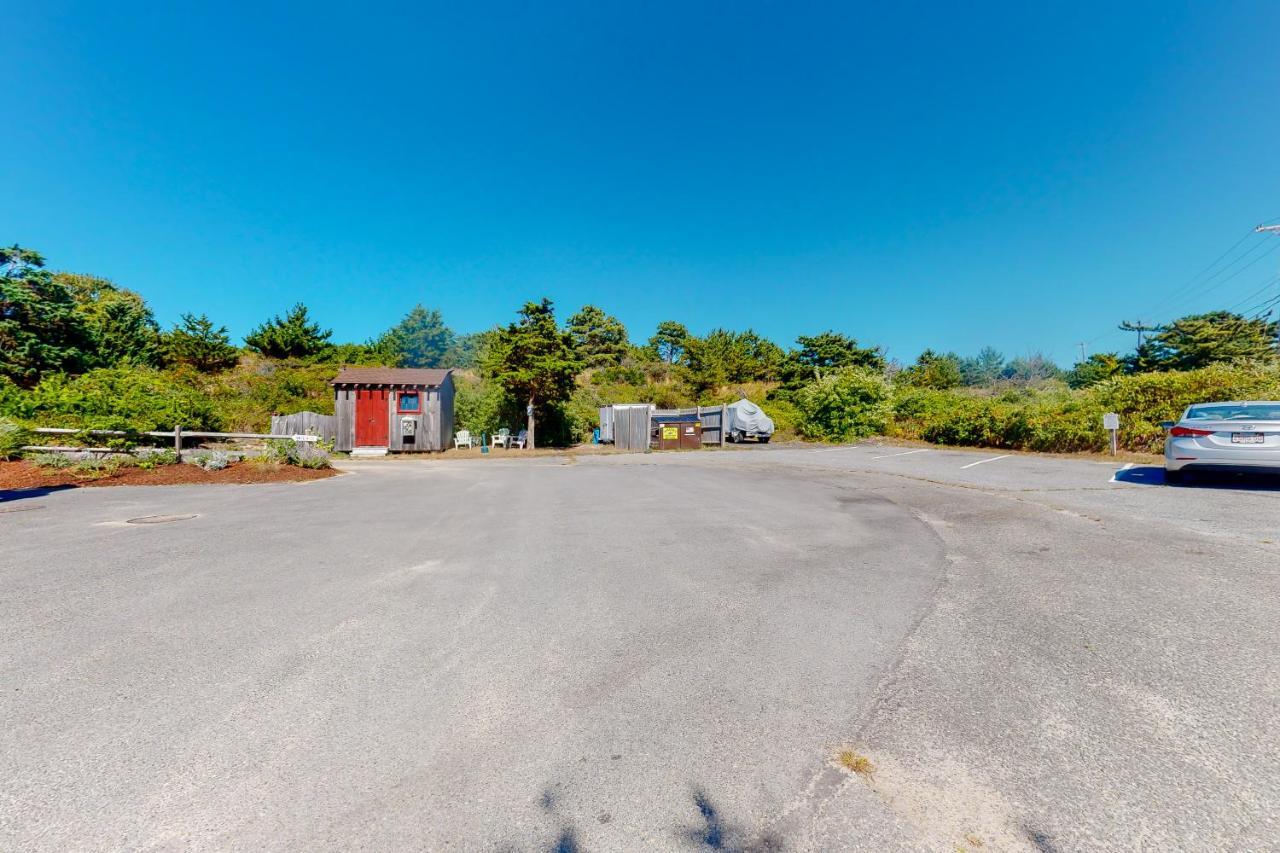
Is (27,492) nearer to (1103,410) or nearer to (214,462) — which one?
(214,462)

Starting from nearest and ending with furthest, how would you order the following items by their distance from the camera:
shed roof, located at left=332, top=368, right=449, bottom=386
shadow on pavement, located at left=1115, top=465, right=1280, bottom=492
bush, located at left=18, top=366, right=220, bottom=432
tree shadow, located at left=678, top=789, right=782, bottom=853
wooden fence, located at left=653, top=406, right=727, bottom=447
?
tree shadow, located at left=678, top=789, right=782, bottom=853
shadow on pavement, located at left=1115, top=465, right=1280, bottom=492
bush, located at left=18, top=366, right=220, bottom=432
shed roof, located at left=332, top=368, right=449, bottom=386
wooden fence, located at left=653, top=406, right=727, bottom=447

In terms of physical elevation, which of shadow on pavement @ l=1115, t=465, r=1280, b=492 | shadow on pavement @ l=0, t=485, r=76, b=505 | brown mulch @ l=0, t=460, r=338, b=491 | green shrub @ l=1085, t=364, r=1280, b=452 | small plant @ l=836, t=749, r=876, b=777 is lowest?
small plant @ l=836, t=749, r=876, b=777

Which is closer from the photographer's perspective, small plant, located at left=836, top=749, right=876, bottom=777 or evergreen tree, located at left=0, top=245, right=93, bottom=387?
small plant, located at left=836, top=749, right=876, bottom=777

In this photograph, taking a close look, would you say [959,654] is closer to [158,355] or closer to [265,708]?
[265,708]

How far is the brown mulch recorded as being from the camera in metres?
9.80

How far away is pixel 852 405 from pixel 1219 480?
15.0 meters

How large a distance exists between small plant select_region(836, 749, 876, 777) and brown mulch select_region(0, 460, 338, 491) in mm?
12668

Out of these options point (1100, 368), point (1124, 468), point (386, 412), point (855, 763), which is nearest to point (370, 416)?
point (386, 412)

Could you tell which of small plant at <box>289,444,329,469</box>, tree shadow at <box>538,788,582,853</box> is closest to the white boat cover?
small plant at <box>289,444,329,469</box>

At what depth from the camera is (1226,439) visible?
762 cm

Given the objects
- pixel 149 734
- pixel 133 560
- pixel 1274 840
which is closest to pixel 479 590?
pixel 149 734

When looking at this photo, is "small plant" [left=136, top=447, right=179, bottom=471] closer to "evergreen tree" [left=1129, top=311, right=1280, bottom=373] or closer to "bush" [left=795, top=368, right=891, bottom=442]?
"bush" [left=795, top=368, right=891, bottom=442]

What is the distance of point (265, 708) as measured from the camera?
7.78 ft

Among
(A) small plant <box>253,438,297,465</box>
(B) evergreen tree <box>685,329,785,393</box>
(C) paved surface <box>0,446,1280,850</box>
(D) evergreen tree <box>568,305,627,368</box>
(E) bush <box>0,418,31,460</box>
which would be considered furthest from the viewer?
(D) evergreen tree <box>568,305,627,368</box>
